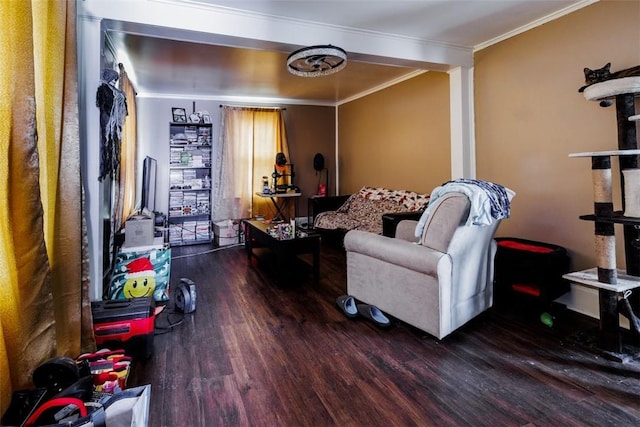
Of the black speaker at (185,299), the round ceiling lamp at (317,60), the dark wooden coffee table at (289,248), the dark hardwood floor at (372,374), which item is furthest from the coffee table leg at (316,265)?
the round ceiling lamp at (317,60)

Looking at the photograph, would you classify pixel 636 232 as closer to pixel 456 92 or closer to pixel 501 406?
pixel 501 406

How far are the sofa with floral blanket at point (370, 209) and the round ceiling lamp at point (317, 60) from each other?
200 centimetres

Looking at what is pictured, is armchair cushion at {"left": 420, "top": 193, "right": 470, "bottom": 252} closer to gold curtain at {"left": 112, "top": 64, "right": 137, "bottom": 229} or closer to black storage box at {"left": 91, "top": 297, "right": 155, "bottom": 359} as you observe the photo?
black storage box at {"left": 91, "top": 297, "right": 155, "bottom": 359}

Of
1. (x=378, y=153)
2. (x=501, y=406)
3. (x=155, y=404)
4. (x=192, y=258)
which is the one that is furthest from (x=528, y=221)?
(x=192, y=258)

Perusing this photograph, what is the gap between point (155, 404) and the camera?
1691 mm

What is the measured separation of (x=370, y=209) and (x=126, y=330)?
3621mm

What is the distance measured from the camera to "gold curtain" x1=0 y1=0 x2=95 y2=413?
4.43ft

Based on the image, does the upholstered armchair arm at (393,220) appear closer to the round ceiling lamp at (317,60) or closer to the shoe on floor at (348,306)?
the shoe on floor at (348,306)

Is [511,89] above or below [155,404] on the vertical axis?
above

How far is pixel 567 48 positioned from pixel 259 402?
3357mm

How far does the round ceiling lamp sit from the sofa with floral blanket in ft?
6.58

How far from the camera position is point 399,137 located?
493 centimetres

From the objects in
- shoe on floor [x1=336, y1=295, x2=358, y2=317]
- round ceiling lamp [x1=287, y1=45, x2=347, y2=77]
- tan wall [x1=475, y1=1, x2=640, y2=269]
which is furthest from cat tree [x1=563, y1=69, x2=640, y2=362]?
round ceiling lamp [x1=287, y1=45, x2=347, y2=77]

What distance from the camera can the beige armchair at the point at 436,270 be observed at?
2154mm
